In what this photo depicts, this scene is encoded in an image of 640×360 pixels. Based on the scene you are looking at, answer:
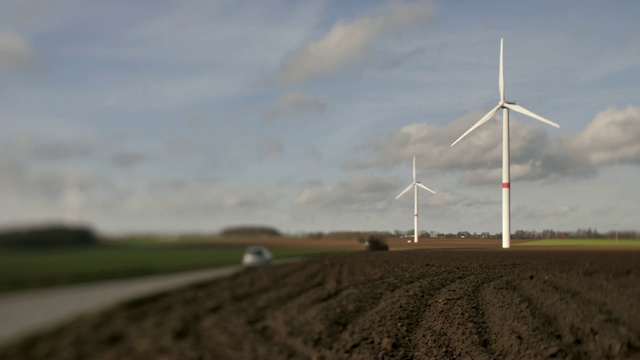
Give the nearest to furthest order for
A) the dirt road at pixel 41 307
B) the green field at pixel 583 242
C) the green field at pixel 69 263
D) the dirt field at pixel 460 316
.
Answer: the green field at pixel 69 263, the dirt road at pixel 41 307, the dirt field at pixel 460 316, the green field at pixel 583 242

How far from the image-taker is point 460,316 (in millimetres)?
4973

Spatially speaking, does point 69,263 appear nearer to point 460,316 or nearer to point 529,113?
point 460,316

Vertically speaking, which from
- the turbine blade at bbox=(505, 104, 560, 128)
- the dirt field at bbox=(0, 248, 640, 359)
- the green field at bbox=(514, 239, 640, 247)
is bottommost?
the dirt field at bbox=(0, 248, 640, 359)

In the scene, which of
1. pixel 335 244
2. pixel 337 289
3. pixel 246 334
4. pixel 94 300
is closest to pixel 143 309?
pixel 246 334

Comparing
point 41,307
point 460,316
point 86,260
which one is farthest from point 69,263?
point 460,316

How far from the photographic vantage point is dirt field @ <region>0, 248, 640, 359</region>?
14.3 ft

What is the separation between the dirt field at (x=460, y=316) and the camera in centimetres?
437

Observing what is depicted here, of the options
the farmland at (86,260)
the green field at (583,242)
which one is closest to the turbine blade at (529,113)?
the green field at (583,242)

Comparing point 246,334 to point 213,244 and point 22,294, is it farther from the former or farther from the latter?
point 22,294

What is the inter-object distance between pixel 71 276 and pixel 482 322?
149 inches

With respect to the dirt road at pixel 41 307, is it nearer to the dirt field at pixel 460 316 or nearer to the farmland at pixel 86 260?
the farmland at pixel 86 260

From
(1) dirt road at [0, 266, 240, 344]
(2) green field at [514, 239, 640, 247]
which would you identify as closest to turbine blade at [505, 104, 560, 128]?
(2) green field at [514, 239, 640, 247]

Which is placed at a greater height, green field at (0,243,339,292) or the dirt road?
green field at (0,243,339,292)

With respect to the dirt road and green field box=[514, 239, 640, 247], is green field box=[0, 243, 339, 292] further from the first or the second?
green field box=[514, 239, 640, 247]
